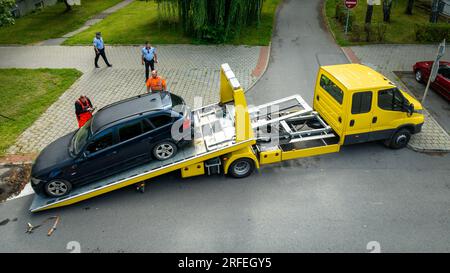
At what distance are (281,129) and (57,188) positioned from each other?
18.6ft

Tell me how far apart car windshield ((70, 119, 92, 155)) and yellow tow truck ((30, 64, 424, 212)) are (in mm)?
868

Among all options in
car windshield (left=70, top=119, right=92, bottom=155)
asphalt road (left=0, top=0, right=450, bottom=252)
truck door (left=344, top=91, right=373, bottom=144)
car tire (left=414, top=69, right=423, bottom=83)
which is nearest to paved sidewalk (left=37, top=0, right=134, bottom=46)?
car windshield (left=70, top=119, right=92, bottom=155)

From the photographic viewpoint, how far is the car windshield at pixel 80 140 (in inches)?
310

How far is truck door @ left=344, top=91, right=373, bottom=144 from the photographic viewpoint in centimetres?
832

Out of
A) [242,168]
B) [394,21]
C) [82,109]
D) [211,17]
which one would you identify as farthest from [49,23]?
[394,21]

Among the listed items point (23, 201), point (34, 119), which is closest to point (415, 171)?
point (23, 201)

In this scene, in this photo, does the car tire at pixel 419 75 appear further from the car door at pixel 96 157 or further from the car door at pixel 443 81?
the car door at pixel 96 157

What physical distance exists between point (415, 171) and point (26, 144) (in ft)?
35.7

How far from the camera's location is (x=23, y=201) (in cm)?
824

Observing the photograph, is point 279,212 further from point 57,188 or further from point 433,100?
point 433,100

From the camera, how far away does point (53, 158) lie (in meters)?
8.02

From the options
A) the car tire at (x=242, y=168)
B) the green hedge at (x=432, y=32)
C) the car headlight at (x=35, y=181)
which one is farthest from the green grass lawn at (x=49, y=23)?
the green hedge at (x=432, y=32)
